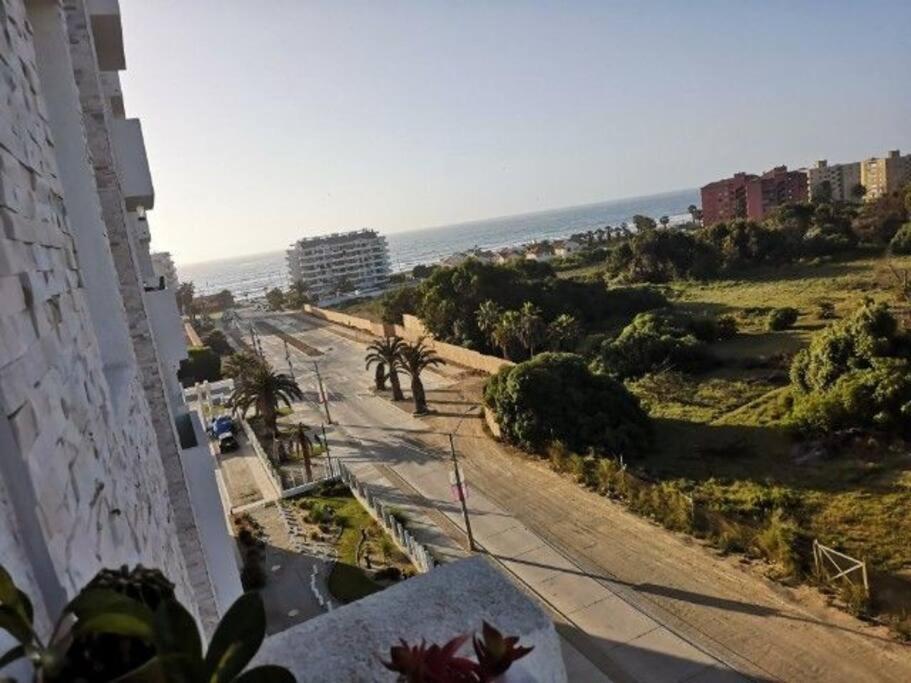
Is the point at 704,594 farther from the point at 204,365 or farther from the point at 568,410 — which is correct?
the point at 204,365

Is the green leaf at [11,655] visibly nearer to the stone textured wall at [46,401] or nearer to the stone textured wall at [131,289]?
the stone textured wall at [46,401]

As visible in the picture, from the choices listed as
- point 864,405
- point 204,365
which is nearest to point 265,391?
point 864,405

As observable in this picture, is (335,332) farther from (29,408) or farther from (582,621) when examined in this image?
(29,408)

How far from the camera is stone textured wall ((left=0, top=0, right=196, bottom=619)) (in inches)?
70.7

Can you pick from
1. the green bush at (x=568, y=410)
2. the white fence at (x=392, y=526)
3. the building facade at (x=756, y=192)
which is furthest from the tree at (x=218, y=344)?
the building facade at (x=756, y=192)

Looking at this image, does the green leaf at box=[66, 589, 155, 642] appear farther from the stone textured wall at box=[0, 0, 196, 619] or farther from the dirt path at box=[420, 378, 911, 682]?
the dirt path at box=[420, 378, 911, 682]

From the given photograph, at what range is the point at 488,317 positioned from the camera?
35.8 m

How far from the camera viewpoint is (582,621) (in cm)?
1367

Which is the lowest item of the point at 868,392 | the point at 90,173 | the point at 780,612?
the point at 780,612

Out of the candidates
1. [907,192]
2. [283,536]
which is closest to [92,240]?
[283,536]

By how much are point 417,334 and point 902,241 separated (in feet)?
108

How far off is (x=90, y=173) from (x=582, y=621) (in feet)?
39.6

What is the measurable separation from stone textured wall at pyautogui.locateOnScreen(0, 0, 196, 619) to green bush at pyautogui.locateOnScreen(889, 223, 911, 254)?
52244mm

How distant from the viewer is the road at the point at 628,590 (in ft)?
38.9
